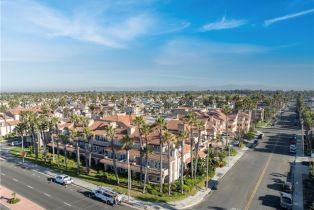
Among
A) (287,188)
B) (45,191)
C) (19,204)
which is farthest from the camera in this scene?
(287,188)

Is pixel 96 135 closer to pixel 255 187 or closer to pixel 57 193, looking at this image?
pixel 57 193

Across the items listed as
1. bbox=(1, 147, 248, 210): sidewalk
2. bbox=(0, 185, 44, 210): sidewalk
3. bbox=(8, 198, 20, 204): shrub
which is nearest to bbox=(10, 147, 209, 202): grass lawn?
bbox=(1, 147, 248, 210): sidewalk

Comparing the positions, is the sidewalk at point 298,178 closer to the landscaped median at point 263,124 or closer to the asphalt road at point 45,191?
the asphalt road at point 45,191

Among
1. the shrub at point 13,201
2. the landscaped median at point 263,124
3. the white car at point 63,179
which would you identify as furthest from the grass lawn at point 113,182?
the landscaped median at point 263,124

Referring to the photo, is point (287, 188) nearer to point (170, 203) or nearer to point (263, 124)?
point (170, 203)

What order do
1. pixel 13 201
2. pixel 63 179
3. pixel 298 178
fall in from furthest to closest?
pixel 298 178
pixel 63 179
pixel 13 201

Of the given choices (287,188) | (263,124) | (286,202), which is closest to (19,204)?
(286,202)
